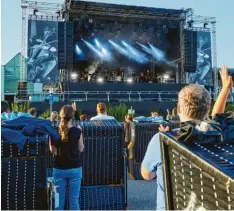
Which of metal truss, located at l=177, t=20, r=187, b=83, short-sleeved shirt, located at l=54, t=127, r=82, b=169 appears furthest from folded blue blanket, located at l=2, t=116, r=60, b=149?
metal truss, located at l=177, t=20, r=187, b=83

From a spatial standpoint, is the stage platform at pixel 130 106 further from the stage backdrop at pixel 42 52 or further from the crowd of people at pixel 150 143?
the crowd of people at pixel 150 143

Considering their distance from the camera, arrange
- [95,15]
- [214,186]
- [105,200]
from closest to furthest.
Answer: [214,186]
[105,200]
[95,15]

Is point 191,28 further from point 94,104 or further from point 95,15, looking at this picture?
point 94,104

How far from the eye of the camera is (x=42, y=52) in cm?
1850

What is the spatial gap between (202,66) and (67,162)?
19.0 metres

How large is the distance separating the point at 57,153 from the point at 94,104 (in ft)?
42.8

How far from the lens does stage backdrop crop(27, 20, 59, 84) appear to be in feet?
60.3

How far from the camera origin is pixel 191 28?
21578mm

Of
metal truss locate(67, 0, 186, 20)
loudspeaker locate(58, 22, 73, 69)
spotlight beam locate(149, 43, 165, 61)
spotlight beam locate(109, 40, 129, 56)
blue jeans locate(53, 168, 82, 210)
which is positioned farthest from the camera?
spotlight beam locate(149, 43, 165, 61)

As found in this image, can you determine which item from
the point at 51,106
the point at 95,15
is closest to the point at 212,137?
the point at 51,106

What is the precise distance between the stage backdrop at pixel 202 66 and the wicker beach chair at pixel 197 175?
20624mm

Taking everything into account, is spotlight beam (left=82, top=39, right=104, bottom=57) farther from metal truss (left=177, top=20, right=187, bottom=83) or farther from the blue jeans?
the blue jeans

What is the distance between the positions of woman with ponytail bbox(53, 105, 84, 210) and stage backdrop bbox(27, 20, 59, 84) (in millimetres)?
15329

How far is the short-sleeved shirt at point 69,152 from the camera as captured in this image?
360 cm
